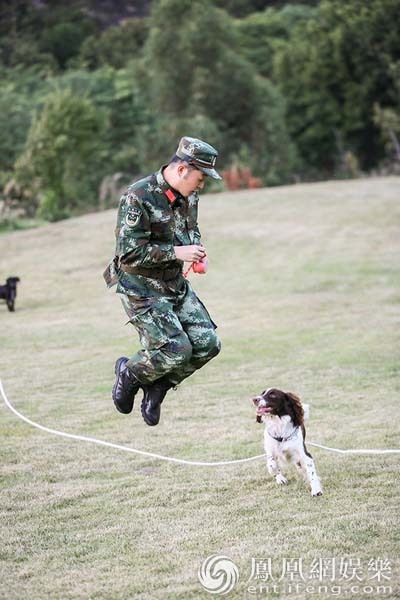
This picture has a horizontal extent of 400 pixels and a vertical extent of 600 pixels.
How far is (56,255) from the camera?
77.5 feet

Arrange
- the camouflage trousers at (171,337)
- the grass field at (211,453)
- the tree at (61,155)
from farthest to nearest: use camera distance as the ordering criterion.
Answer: the tree at (61,155) → the camouflage trousers at (171,337) → the grass field at (211,453)

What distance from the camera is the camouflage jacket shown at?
19.9 feet

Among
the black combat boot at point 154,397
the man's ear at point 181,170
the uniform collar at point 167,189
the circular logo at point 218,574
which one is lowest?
the black combat boot at point 154,397

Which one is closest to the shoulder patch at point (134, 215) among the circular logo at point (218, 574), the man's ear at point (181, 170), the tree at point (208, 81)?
the man's ear at point (181, 170)

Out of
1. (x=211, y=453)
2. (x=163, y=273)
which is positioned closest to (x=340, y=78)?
(x=211, y=453)

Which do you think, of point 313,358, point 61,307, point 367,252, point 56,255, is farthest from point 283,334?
point 56,255

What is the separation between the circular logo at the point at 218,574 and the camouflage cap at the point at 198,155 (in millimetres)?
2427

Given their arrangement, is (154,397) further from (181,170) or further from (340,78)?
(340,78)

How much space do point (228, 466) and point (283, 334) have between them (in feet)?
22.8

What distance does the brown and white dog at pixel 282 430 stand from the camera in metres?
6.30

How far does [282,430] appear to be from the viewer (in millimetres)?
6383

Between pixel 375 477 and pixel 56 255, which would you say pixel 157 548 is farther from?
pixel 56 255

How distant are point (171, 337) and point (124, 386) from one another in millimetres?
696

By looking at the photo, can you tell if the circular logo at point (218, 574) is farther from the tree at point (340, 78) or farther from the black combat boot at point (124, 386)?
the tree at point (340, 78)
